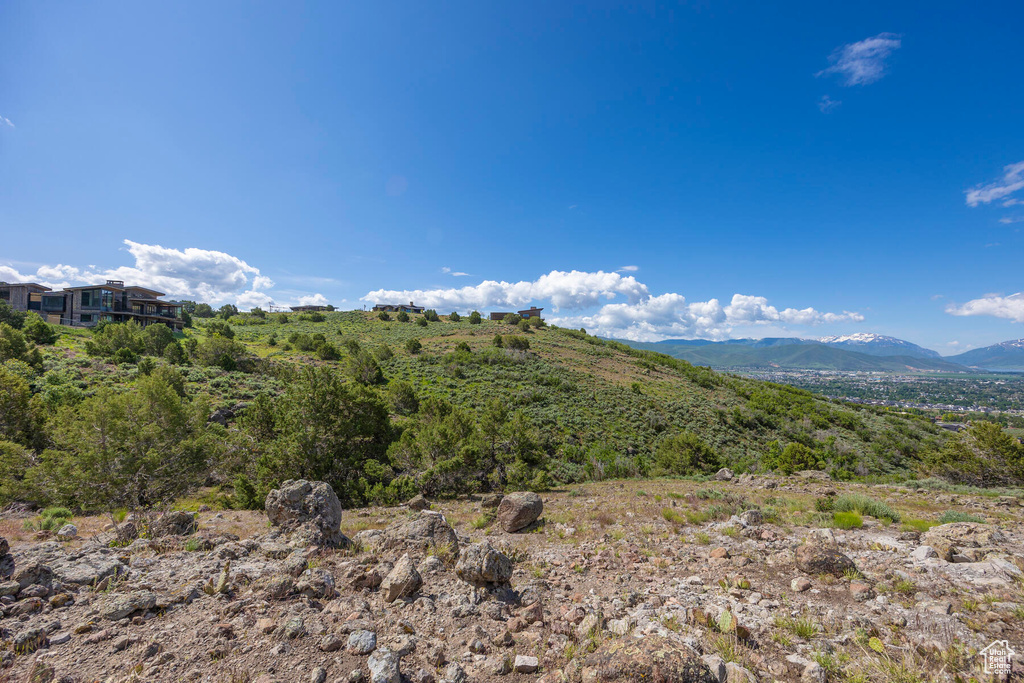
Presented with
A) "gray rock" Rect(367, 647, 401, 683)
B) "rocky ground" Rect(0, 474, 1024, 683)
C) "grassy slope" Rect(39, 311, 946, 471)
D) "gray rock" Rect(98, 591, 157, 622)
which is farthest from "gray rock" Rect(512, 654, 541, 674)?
"grassy slope" Rect(39, 311, 946, 471)

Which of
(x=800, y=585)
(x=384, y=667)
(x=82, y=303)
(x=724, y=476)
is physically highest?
(x=82, y=303)

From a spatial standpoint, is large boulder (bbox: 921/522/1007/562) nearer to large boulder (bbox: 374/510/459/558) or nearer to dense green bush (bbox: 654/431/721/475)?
large boulder (bbox: 374/510/459/558)

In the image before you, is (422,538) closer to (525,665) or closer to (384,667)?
(384,667)

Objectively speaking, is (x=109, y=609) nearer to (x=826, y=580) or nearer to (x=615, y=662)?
(x=615, y=662)

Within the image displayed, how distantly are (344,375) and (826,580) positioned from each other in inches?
1412

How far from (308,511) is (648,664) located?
7651 millimetres

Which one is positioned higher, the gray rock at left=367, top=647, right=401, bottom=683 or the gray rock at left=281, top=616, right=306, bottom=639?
the gray rock at left=367, top=647, right=401, bottom=683

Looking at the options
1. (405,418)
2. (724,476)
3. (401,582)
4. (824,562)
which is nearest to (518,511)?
(401,582)

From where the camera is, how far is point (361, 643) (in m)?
4.50

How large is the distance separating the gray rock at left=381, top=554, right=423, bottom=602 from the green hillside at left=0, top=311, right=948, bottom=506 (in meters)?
8.86

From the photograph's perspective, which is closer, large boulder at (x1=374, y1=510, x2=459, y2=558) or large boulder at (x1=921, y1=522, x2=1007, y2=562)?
large boulder at (x1=921, y1=522, x2=1007, y2=562)

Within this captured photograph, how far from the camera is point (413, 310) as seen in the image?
91.4 m

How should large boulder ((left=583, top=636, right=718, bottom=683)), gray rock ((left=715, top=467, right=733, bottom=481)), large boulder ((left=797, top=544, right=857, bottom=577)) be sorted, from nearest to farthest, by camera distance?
large boulder ((left=583, top=636, right=718, bottom=683)) < large boulder ((left=797, top=544, right=857, bottom=577)) < gray rock ((left=715, top=467, right=733, bottom=481))

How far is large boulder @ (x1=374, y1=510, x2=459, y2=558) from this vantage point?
7.21m
